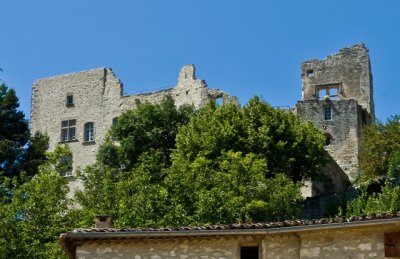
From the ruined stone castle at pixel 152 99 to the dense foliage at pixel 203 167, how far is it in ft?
24.1

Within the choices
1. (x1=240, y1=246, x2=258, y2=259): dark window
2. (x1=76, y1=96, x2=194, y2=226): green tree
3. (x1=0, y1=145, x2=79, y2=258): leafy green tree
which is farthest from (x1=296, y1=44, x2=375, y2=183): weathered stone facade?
(x1=240, y1=246, x2=258, y2=259): dark window

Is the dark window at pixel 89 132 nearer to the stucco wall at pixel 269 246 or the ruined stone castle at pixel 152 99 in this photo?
the ruined stone castle at pixel 152 99

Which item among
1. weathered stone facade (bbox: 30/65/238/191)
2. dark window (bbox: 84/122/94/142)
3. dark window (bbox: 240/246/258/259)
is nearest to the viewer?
dark window (bbox: 240/246/258/259)

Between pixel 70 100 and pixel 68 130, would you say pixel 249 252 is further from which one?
pixel 70 100

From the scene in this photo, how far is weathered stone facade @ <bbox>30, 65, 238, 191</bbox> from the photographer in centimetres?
6275

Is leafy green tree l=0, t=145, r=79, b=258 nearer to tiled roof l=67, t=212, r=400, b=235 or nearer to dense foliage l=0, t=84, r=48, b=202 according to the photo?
tiled roof l=67, t=212, r=400, b=235

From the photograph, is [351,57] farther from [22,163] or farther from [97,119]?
[22,163]

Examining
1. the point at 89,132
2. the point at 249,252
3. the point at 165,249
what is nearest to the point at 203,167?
the point at 165,249

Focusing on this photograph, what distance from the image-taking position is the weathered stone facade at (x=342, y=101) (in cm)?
5669

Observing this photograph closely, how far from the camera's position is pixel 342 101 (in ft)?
189

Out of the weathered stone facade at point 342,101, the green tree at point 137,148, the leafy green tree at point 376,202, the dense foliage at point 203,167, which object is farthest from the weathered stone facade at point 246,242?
the weathered stone facade at point 342,101

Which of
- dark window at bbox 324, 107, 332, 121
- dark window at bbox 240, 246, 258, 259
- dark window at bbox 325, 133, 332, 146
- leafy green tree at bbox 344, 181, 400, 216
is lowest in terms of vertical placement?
dark window at bbox 240, 246, 258, 259

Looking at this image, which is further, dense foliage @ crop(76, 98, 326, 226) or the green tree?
the green tree

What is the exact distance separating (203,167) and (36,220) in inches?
311
